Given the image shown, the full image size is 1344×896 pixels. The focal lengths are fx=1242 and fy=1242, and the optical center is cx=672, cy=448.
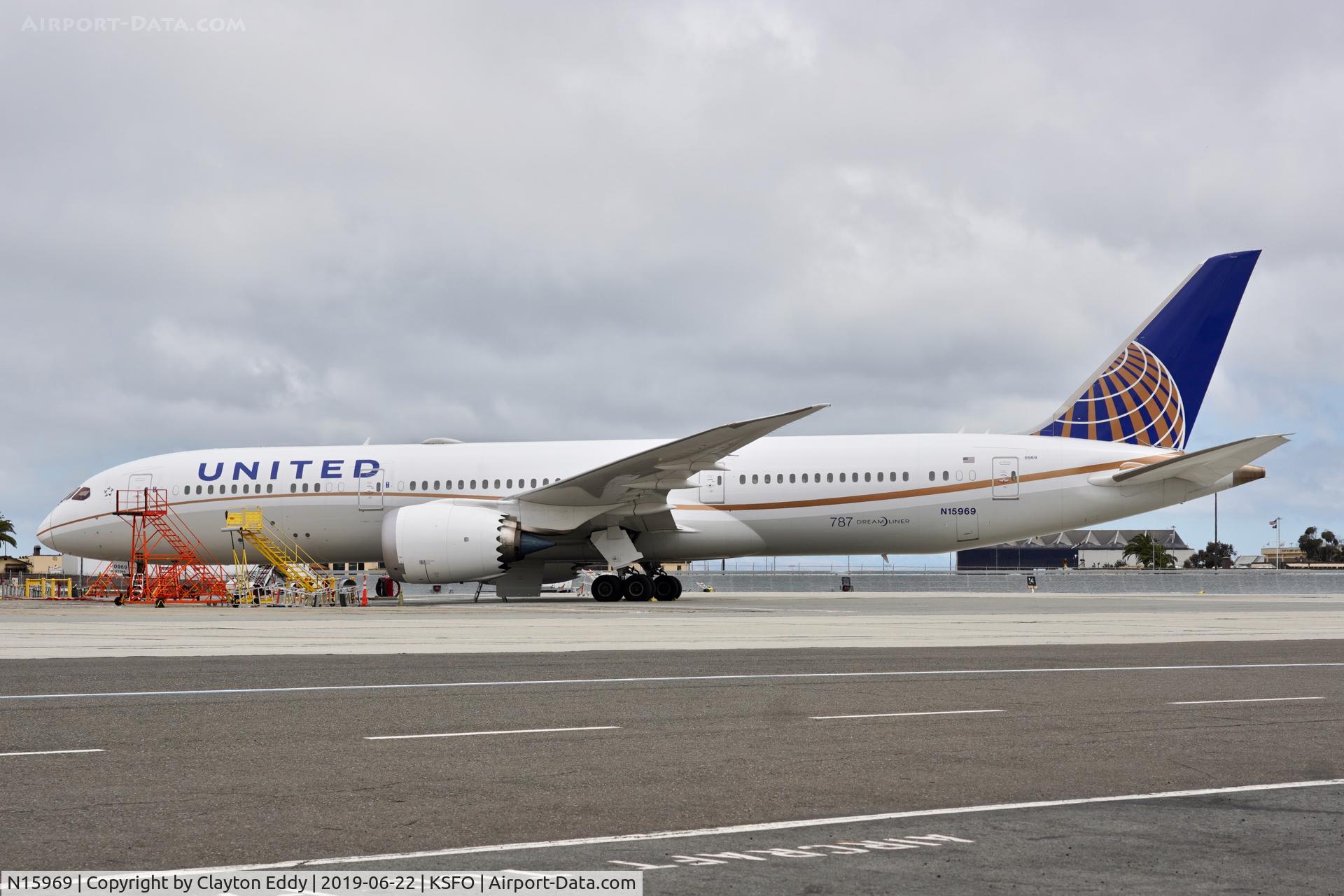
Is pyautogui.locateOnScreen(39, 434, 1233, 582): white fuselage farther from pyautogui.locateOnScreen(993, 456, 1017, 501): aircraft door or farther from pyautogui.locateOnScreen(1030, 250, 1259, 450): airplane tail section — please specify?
pyautogui.locateOnScreen(1030, 250, 1259, 450): airplane tail section

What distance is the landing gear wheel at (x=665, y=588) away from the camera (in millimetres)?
29703

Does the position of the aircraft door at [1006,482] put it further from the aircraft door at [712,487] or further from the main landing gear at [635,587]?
the main landing gear at [635,587]

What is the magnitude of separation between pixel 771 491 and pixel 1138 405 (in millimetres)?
9115

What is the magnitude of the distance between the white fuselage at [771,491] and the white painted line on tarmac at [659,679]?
638 inches

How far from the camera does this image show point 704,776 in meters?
6.02

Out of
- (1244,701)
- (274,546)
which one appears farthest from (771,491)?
(1244,701)

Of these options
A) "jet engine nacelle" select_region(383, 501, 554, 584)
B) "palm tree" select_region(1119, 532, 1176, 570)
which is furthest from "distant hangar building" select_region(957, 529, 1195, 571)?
"jet engine nacelle" select_region(383, 501, 554, 584)

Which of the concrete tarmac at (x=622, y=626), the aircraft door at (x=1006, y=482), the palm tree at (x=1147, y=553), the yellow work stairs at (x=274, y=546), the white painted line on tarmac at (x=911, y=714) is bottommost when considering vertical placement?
the palm tree at (x=1147, y=553)

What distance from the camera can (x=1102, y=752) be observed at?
22.2 feet

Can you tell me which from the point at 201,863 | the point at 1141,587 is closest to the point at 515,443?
the point at 1141,587

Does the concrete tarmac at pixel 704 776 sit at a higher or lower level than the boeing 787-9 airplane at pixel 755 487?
lower

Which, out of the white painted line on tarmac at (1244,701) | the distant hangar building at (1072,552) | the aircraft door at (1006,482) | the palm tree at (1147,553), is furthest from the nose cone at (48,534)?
the palm tree at (1147,553)

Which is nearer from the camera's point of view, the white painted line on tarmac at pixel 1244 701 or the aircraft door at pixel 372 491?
the white painted line on tarmac at pixel 1244 701

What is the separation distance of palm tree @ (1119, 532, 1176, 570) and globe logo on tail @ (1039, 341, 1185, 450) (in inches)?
3376
